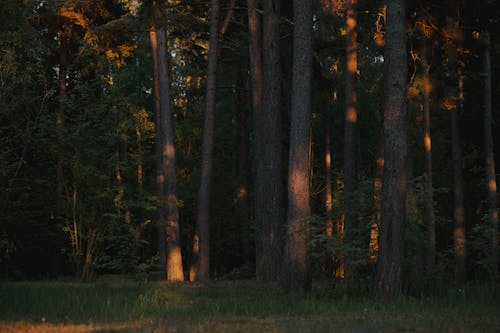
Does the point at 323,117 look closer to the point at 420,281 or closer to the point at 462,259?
the point at 462,259

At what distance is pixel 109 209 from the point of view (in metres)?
26.9

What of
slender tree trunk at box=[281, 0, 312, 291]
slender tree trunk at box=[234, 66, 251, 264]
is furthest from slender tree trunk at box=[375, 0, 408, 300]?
slender tree trunk at box=[234, 66, 251, 264]

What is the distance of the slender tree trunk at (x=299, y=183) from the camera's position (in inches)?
644

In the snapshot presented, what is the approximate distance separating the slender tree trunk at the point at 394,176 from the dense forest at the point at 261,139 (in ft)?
0.10

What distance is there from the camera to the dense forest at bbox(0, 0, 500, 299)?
16578mm

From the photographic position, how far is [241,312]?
12742 millimetres

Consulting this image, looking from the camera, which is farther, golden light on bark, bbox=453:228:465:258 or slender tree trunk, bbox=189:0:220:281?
golden light on bark, bbox=453:228:465:258

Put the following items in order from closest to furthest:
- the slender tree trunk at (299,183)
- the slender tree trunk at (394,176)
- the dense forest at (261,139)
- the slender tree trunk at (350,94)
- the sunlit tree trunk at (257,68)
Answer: the slender tree trunk at (394,176) < the slender tree trunk at (299,183) < the dense forest at (261,139) < the sunlit tree trunk at (257,68) < the slender tree trunk at (350,94)

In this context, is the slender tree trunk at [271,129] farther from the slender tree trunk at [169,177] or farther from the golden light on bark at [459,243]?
the golden light on bark at [459,243]

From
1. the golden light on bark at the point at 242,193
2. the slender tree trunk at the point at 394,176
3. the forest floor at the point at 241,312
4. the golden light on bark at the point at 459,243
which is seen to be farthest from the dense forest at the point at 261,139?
the forest floor at the point at 241,312

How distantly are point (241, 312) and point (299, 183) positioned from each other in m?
4.51

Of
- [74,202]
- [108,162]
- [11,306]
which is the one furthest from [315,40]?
[11,306]

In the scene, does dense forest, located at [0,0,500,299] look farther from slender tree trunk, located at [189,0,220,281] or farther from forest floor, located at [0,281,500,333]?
forest floor, located at [0,281,500,333]

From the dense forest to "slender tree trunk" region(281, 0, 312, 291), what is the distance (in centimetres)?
3
